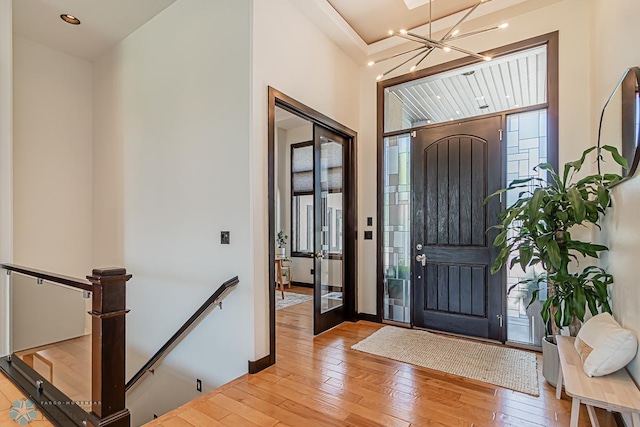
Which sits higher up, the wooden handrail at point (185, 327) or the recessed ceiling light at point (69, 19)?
the recessed ceiling light at point (69, 19)

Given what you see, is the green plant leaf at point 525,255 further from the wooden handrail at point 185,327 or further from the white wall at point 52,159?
the white wall at point 52,159

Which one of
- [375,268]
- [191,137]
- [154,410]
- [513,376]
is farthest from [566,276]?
[154,410]

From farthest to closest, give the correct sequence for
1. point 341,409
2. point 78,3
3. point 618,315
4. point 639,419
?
point 78,3
point 341,409
point 618,315
point 639,419

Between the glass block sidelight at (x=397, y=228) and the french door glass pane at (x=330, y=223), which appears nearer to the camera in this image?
the french door glass pane at (x=330, y=223)

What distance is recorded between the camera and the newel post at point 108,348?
Answer: 1.81 meters

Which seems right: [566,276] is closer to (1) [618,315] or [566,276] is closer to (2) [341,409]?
(1) [618,315]

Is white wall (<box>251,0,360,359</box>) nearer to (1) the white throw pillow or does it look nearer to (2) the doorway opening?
(2) the doorway opening

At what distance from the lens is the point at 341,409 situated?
229 cm

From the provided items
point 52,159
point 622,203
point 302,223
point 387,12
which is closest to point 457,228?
point 622,203

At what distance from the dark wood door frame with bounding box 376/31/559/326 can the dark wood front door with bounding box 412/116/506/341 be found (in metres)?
0.40

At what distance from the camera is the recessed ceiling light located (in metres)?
3.75

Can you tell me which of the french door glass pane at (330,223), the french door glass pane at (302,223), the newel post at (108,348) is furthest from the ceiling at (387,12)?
the french door glass pane at (302,223)

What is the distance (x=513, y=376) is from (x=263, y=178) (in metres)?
2.72

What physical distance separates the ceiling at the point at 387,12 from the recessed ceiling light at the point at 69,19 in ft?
9.73
